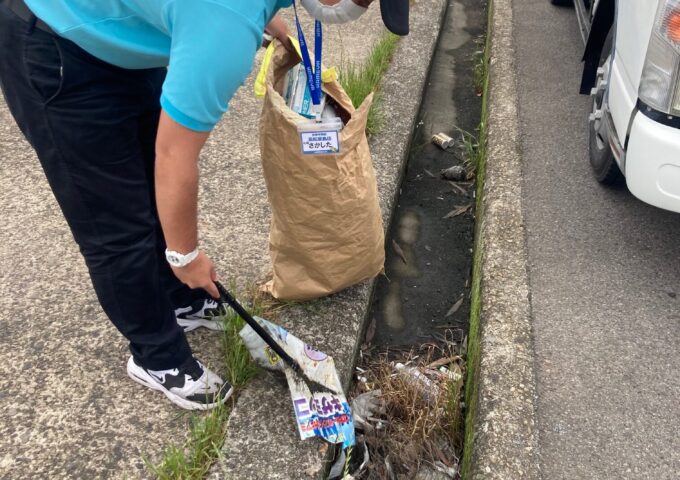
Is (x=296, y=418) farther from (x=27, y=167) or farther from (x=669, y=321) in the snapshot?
(x=27, y=167)

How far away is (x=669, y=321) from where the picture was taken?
88.1 inches

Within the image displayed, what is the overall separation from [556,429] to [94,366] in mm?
1437

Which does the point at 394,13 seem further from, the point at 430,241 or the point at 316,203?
the point at 430,241

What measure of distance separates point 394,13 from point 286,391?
117 centimetres

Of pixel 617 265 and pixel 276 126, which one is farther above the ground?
pixel 276 126

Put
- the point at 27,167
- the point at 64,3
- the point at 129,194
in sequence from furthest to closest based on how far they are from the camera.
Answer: the point at 27,167, the point at 129,194, the point at 64,3

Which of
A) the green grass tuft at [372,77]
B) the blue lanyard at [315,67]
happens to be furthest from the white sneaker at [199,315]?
the green grass tuft at [372,77]

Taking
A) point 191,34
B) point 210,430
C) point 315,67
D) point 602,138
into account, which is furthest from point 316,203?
point 602,138

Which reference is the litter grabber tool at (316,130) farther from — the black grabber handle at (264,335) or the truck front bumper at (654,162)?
the truck front bumper at (654,162)

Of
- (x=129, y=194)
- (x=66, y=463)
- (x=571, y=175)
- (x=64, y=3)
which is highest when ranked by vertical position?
(x=64, y=3)

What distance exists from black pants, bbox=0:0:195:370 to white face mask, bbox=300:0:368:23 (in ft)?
1.62

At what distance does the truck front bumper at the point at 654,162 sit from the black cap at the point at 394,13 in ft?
4.21

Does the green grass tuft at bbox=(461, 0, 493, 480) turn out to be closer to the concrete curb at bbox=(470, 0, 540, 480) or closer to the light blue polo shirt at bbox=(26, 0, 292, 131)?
the concrete curb at bbox=(470, 0, 540, 480)

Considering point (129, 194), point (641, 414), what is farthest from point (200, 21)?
point (641, 414)
